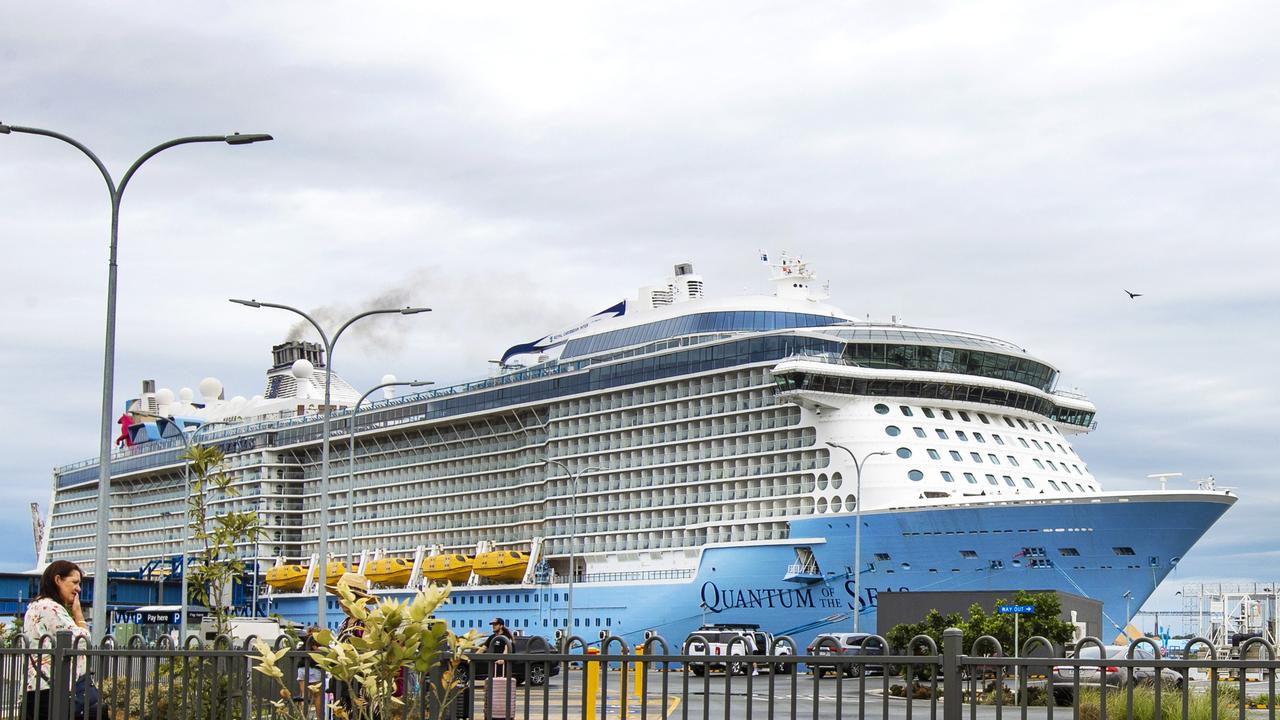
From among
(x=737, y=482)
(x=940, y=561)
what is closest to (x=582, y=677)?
(x=940, y=561)

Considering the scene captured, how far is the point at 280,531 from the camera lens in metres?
95.4

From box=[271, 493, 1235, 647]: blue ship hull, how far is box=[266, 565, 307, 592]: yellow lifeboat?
3153 centimetres

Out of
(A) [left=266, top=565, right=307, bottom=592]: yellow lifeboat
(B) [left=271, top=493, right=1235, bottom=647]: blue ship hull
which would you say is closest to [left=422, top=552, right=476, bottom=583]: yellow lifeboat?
(B) [left=271, top=493, right=1235, bottom=647]: blue ship hull

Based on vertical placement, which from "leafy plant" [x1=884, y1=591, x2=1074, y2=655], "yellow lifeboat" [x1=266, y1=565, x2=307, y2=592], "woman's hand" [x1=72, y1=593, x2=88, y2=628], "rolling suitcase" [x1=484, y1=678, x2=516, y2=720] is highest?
"woman's hand" [x1=72, y1=593, x2=88, y2=628]

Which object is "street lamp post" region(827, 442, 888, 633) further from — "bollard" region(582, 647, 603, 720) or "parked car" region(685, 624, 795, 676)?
"bollard" region(582, 647, 603, 720)

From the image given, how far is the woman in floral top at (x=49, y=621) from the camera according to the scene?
522 inches

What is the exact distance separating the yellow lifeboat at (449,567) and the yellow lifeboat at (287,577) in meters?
14.0

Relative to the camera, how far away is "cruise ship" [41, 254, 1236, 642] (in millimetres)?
53500

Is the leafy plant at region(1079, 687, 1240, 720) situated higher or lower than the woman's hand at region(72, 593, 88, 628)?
lower

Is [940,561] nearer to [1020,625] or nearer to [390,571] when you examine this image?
[1020,625]

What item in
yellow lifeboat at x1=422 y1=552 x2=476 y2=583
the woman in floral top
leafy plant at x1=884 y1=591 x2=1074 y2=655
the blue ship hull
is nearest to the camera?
the woman in floral top

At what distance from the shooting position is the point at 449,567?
76.0m

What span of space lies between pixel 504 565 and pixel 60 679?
6096 cm

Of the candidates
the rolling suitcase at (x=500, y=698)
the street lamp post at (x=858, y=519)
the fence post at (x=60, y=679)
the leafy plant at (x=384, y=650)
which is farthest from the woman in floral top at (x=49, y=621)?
the street lamp post at (x=858, y=519)
